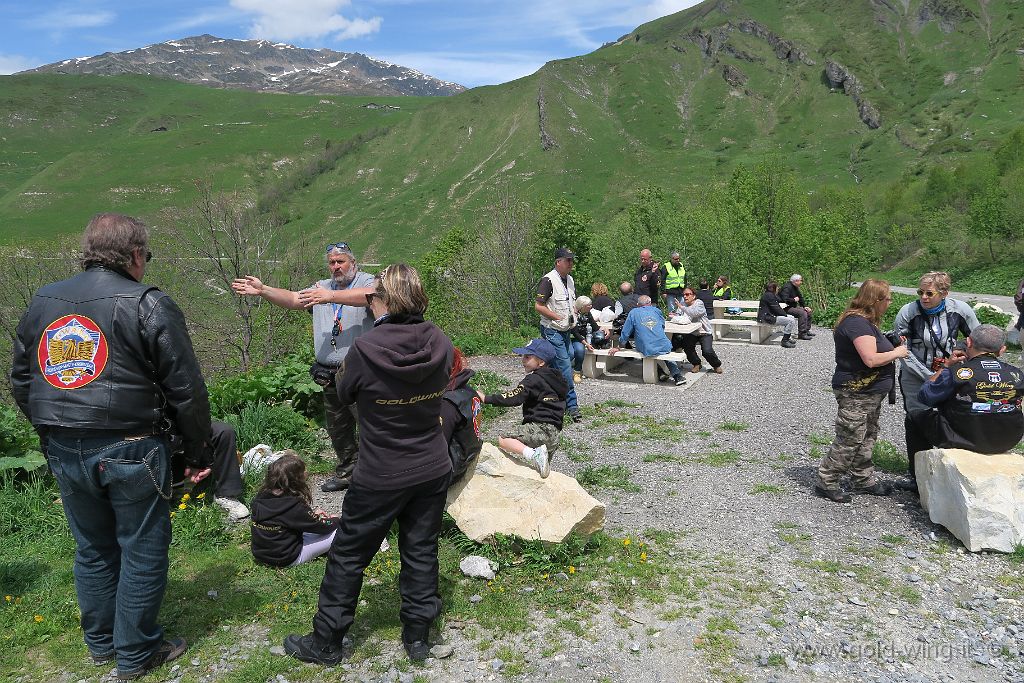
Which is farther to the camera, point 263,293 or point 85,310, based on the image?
point 263,293

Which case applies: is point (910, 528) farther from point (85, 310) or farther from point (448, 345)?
point (85, 310)

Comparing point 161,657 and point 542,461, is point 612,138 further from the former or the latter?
point 161,657

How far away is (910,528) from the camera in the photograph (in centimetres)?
559

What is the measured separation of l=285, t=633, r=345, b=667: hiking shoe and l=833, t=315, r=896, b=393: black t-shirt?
481 cm

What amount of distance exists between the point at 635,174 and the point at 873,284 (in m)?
135

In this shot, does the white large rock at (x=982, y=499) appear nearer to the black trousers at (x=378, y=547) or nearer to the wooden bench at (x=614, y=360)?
the black trousers at (x=378, y=547)

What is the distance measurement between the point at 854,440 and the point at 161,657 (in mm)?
5718

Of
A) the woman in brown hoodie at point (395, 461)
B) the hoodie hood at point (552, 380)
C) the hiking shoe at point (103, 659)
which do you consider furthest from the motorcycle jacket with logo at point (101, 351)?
the hoodie hood at point (552, 380)

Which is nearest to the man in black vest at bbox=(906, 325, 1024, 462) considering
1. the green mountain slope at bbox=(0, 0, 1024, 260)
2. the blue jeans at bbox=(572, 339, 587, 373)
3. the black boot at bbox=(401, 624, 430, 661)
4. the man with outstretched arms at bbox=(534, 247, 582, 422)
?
the man with outstretched arms at bbox=(534, 247, 582, 422)

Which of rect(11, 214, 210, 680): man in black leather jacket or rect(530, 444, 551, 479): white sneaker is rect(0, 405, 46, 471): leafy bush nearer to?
rect(11, 214, 210, 680): man in black leather jacket

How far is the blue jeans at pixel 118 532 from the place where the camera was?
3434 mm

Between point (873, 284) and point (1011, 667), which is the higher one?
point (873, 284)

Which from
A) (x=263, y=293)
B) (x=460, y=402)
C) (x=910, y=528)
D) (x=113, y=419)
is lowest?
(x=910, y=528)

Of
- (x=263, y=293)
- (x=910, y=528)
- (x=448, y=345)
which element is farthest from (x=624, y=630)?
(x=263, y=293)
